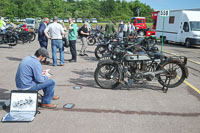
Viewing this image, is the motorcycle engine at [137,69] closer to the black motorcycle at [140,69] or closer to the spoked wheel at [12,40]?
the black motorcycle at [140,69]

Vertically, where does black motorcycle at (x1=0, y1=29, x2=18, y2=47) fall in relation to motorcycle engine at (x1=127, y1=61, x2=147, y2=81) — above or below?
above

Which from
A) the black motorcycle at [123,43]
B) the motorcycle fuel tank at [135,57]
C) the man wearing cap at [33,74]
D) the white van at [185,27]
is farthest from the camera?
the white van at [185,27]

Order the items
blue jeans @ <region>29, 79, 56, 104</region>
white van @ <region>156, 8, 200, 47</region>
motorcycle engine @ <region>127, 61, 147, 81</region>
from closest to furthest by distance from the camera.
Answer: blue jeans @ <region>29, 79, 56, 104</region>
motorcycle engine @ <region>127, 61, 147, 81</region>
white van @ <region>156, 8, 200, 47</region>

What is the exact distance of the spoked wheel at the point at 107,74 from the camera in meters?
5.81

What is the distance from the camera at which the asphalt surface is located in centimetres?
383

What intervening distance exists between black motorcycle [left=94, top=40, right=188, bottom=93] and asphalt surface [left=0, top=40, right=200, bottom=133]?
1.00 feet

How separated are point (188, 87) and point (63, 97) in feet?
12.5

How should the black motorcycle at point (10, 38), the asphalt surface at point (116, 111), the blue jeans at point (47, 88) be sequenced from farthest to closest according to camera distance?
the black motorcycle at point (10, 38), the blue jeans at point (47, 88), the asphalt surface at point (116, 111)

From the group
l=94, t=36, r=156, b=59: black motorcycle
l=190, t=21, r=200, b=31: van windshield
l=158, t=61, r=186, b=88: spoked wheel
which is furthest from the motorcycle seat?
l=190, t=21, r=200, b=31: van windshield

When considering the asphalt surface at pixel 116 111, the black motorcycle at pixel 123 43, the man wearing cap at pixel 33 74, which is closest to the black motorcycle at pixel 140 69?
the asphalt surface at pixel 116 111

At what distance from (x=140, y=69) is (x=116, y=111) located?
183cm

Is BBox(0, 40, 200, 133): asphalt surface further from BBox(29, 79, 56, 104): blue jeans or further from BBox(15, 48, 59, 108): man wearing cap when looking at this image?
BBox(15, 48, 59, 108): man wearing cap

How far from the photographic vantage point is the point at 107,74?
5875 mm

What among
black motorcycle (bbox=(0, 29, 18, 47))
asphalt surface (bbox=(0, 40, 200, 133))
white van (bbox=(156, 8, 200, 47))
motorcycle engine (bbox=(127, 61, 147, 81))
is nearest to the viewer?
asphalt surface (bbox=(0, 40, 200, 133))
